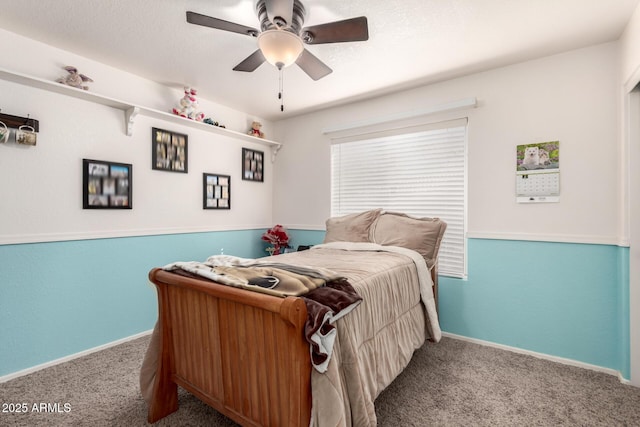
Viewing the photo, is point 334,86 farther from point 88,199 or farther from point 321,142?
point 88,199

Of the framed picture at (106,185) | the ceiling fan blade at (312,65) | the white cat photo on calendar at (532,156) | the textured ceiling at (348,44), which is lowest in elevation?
the framed picture at (106,185)

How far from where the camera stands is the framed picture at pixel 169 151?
2932mm

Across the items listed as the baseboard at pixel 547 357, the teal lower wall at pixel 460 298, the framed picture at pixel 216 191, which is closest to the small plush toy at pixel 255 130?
the framed picture at pixel 216 191

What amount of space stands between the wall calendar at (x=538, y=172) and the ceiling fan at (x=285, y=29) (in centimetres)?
173

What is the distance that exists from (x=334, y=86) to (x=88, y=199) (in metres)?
2.40

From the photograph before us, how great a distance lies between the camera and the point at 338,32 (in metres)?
1.73

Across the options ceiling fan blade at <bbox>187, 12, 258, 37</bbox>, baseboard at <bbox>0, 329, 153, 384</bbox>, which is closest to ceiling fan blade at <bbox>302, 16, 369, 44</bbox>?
ceiling fan blade at <bbox>187, 12, 258, 37</bbox>

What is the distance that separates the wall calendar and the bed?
110 cm

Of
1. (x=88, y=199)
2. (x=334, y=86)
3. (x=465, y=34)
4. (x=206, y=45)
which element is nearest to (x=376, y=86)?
(x=334, y=86)

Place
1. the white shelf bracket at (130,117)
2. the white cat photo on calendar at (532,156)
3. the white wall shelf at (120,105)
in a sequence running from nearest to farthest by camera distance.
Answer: the white wall shelf at (120,105)
the white cat photo on calendar at (532,156)
the white shelf bracket at (130,117)

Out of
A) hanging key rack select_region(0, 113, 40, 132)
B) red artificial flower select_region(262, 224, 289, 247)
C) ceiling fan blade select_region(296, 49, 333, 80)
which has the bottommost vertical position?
red artificial flower select_region(262, 224, 289, 247)

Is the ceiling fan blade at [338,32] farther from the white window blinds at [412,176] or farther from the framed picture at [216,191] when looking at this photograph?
the framed picture at [216,191]

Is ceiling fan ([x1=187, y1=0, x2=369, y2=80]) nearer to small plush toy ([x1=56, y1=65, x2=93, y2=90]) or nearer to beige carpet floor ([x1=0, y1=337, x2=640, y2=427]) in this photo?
small plush toy ([x1=56, y1=65, x2=93, y2=90])

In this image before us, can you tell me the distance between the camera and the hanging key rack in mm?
2062
